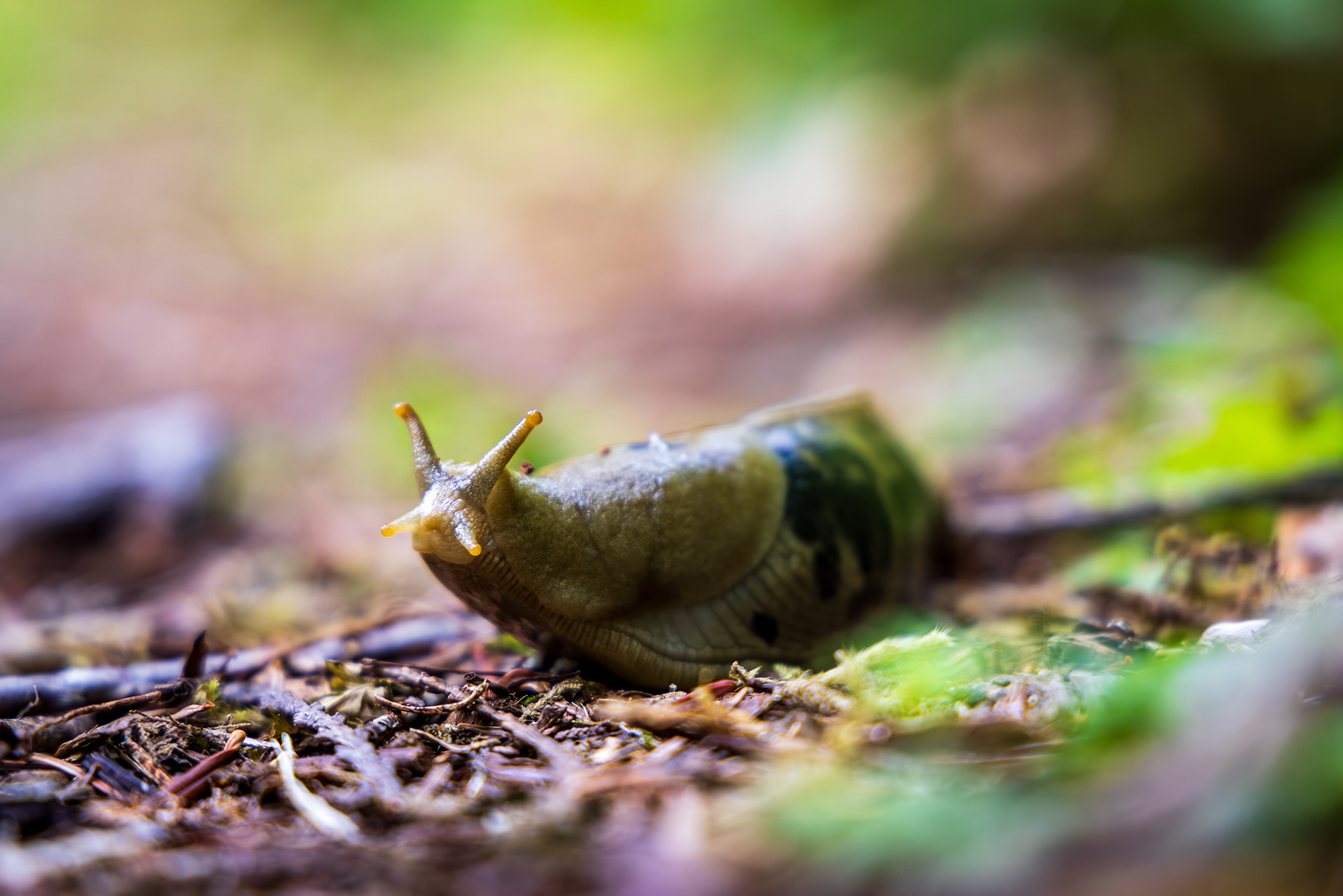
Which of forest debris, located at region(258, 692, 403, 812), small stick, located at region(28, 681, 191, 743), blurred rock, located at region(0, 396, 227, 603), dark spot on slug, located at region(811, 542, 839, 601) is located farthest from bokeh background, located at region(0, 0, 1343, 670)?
dark spot on slug, located at region(811, 542, 839, 601)

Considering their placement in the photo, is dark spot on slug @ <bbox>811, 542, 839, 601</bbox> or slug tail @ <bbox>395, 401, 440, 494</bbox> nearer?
slug tail @ <bbox>395, 401, 440, 494</bbox>

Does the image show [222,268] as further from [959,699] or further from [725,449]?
[959,699]

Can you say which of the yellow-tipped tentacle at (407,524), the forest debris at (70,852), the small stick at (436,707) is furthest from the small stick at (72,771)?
the yellow-tipped tentacle at (407,524)

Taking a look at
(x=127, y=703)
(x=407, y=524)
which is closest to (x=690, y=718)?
(x=407, y=524)

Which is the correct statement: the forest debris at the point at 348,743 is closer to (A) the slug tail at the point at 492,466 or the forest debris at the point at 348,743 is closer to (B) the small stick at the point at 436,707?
(B) the small stick at the point at 436,707

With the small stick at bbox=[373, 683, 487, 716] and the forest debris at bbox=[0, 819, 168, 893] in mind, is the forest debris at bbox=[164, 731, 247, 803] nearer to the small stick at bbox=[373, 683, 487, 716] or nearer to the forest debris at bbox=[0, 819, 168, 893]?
the forest debris at bbox=[0, 819, 168, 893]

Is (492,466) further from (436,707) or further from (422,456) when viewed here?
(436,707)

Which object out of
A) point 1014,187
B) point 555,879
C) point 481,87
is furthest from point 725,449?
point 481,87
